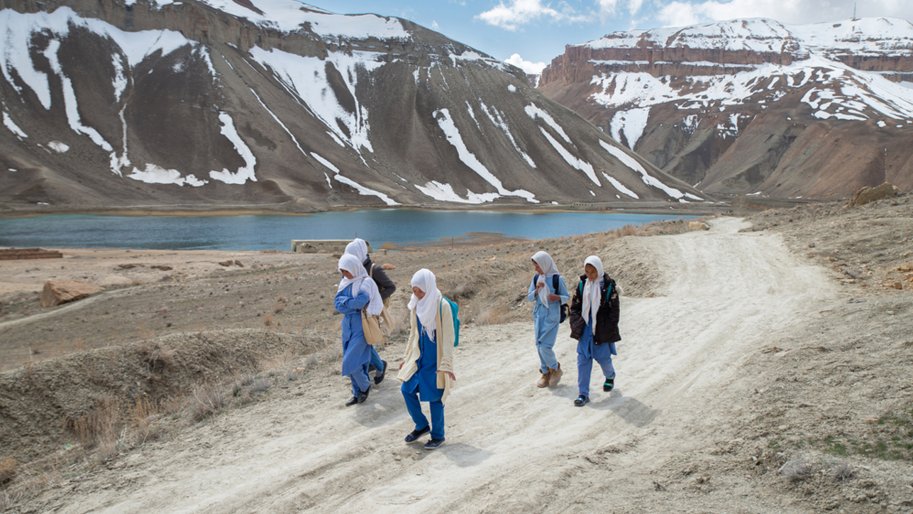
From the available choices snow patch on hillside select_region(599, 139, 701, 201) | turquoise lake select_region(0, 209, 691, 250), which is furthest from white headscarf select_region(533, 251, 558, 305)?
snow patch on hillside select_region(599, 139, 701, 201)

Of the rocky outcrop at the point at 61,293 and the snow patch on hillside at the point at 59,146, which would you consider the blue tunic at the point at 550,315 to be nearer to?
the rocky outcrop at the point at 61,293

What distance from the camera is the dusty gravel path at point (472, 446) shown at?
4.64m

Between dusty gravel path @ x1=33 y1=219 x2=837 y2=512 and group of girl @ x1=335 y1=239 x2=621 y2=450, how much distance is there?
0.31 meters

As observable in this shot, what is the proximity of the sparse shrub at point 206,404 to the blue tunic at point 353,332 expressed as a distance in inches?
64.3

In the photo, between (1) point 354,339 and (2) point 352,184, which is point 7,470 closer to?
(1) point 354,339

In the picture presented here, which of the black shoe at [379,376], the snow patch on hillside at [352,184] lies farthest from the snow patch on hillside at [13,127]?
the black shoe at [379,376]

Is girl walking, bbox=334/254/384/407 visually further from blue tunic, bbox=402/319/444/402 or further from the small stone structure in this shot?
the small stone structure

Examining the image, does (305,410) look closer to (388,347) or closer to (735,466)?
(388,347)

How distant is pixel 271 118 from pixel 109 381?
3666 inches

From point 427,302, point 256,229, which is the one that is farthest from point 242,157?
point 427,302

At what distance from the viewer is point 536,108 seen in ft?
400

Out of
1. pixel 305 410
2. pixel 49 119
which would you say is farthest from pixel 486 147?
pixel 305 410

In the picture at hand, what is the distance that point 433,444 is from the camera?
18.4 ft

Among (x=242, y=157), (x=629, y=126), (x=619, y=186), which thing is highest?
(x=629, y=126)
